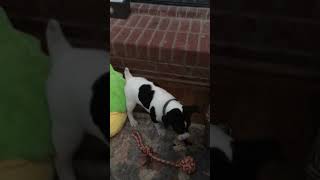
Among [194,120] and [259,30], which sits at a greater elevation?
[259,30]

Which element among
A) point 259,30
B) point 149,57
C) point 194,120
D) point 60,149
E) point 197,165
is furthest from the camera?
point 149,57

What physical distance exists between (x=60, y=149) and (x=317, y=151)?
0.57 m

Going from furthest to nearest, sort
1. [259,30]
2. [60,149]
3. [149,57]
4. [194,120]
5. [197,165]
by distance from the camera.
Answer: [149,57], [194,120], [197,165], [60,149], [259,30]

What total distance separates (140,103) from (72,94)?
61 cm

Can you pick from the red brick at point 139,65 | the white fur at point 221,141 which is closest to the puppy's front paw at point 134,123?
the red brick at point 139,65

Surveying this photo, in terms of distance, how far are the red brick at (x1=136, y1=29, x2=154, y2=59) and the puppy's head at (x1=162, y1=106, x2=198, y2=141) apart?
278mm

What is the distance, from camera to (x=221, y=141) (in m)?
0.79

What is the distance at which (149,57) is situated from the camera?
1.43 metres

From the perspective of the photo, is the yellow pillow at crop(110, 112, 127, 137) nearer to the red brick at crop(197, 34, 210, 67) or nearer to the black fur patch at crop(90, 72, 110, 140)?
the red brick at crop(197, 34, 210, 67)

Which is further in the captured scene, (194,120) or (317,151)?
(194,120)

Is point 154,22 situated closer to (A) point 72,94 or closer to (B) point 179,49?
(B) point 179,49

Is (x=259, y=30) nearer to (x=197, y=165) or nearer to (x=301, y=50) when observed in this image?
(x=301, y=50)

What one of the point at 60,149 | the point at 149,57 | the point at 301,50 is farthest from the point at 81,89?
the point at 149,57

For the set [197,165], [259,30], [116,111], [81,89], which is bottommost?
[197,165]
